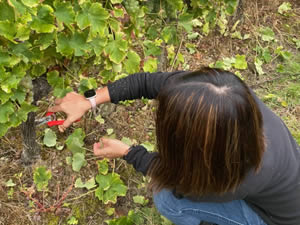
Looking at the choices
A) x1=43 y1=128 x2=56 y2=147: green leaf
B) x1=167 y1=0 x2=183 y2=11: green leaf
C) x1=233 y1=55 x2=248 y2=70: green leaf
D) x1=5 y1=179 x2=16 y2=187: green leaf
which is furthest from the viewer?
x1=233 y1=55 x2=248 y2=70: green leaf

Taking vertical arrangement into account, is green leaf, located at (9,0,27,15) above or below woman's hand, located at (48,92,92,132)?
above

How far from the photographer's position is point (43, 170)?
5.97ft

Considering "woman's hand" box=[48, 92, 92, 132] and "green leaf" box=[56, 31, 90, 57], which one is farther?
"woman's hand" box=[48, 92, 92, 132]

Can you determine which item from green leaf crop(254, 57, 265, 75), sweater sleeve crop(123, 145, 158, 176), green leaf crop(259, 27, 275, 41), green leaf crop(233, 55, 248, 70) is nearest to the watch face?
sweater sleeve crop(123, 145, 158, 176)

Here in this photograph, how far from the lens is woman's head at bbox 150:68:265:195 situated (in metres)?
1.03

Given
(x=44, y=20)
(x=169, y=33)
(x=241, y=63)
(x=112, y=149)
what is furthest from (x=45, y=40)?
(x=241, y=63)

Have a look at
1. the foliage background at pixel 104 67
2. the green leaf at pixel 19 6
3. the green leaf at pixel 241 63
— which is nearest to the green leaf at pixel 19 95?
the foliage background at pixel 104 67

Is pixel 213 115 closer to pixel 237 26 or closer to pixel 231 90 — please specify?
pixel 231 90

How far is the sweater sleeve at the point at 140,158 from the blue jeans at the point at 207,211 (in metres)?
0.17

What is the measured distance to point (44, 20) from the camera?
1125 millimetres

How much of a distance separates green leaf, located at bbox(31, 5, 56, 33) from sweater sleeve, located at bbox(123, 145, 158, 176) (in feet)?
2.15

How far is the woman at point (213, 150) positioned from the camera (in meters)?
1.05

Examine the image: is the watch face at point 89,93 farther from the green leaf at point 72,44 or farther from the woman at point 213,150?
the green leaf at point 72,44

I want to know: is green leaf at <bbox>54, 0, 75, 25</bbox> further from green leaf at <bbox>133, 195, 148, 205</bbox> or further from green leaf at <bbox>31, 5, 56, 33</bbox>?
green leaf at <bbox>133, 195, 148, 205</bbox>
